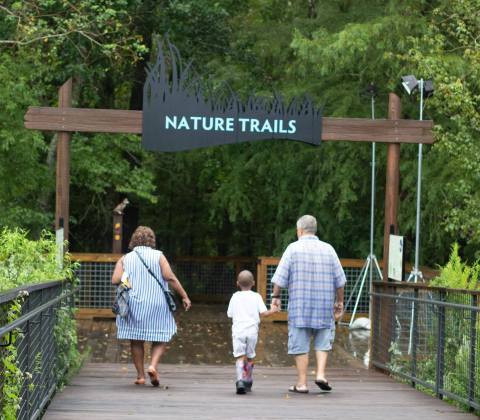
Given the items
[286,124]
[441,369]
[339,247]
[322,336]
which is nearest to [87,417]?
[322,336]

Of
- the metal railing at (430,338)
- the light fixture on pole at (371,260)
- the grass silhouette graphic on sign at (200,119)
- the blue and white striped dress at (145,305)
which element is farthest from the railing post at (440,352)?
the light fixture on pole at (371,260)

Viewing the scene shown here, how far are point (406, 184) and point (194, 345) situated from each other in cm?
580

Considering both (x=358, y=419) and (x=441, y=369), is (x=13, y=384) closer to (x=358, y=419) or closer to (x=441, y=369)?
(x=358, y=419)

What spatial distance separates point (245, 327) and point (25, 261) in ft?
6.69

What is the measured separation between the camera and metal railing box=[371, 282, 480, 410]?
9.85 m

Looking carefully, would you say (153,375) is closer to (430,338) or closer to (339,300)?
(339,300)

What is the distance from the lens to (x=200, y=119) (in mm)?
14867

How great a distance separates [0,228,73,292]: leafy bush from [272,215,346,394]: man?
2.12 meters

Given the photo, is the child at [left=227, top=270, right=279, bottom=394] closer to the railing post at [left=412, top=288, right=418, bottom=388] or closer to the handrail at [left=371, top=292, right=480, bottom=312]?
the handrail at [left=371, top=292, right=480, bottom=312]

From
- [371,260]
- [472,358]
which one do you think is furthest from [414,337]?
[371,260]

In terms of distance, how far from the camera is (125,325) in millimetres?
11242

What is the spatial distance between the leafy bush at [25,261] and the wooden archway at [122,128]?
2.94 metres

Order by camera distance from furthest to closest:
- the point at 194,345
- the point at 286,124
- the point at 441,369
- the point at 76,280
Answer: the point at 194,345
the point at 286,124
the point at 76,280
the point at 441,369

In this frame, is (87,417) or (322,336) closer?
(87,417)
